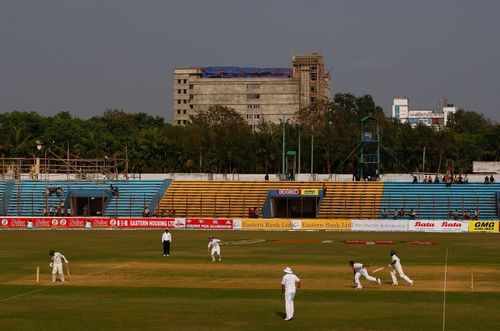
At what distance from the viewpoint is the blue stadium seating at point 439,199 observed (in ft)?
355

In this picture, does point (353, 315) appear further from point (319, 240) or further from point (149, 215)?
point (149, 215)

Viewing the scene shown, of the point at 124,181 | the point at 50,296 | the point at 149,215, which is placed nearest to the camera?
the point at 50,296

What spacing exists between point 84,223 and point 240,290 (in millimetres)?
62069

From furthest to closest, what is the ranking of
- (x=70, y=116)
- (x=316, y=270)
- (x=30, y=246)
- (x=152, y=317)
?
(x=70, y=116) → (x=30, y=246) → (x=316, y=270) → (x=152, y=317)

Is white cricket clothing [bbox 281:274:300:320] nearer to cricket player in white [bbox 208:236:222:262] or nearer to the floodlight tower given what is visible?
cricket player in white [bbox 208:236:222:262]

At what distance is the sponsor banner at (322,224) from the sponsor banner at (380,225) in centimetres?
87

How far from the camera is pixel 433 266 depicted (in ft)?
174

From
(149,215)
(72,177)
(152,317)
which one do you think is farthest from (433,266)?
(72,177)

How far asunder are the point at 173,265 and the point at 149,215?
195 feet

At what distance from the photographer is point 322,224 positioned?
320 feet

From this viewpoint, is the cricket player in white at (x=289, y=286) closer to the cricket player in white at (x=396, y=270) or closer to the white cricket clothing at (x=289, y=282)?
the white cricket clothing at (x=289, y=282)

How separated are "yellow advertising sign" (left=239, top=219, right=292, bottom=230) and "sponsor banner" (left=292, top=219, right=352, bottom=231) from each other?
985mm

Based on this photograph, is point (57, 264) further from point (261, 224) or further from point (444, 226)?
point (444, 226)

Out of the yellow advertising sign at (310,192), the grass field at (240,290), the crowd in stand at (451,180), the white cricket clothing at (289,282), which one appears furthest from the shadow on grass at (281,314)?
the crowd in stand at (451,180)
